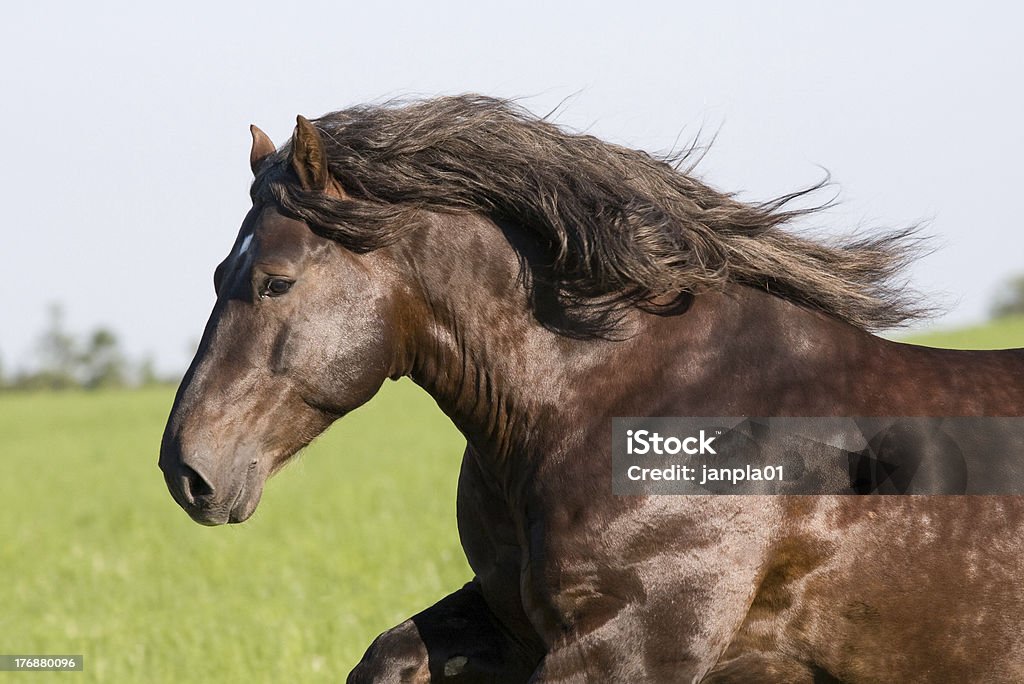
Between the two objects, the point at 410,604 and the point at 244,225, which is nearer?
the point at 244,225

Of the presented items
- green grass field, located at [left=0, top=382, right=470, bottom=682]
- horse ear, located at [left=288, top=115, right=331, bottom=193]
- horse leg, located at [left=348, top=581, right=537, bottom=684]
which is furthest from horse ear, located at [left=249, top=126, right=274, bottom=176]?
horse leg, located at [left=348, top=581, right=537, bottom=684]

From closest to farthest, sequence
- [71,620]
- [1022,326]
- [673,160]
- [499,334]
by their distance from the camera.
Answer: [499,334] < [673,160] < [71,620] < [1022,326]

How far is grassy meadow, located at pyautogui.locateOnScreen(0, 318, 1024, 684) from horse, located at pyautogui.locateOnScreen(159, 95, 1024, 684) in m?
0.45

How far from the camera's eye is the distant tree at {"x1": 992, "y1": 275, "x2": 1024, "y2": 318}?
62031mm

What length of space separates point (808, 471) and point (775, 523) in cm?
18

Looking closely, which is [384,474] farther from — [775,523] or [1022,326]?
[1022,326]

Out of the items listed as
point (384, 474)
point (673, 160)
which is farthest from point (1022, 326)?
point (673, 160)

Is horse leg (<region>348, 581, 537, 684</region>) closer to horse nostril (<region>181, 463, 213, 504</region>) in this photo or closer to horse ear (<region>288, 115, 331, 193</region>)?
horse nostril (<region>181, 463, 213, 504</region>)

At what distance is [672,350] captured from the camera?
12.5 ft

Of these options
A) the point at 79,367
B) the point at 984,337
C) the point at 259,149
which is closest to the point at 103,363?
the point at 79,367

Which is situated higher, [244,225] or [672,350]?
[244,225]

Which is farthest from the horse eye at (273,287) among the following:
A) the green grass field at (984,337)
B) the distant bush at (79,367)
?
the distant bush at (79,367)

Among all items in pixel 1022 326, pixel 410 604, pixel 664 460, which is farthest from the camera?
pixel 1022 326

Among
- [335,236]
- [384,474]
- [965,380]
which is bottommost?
[384,474]
